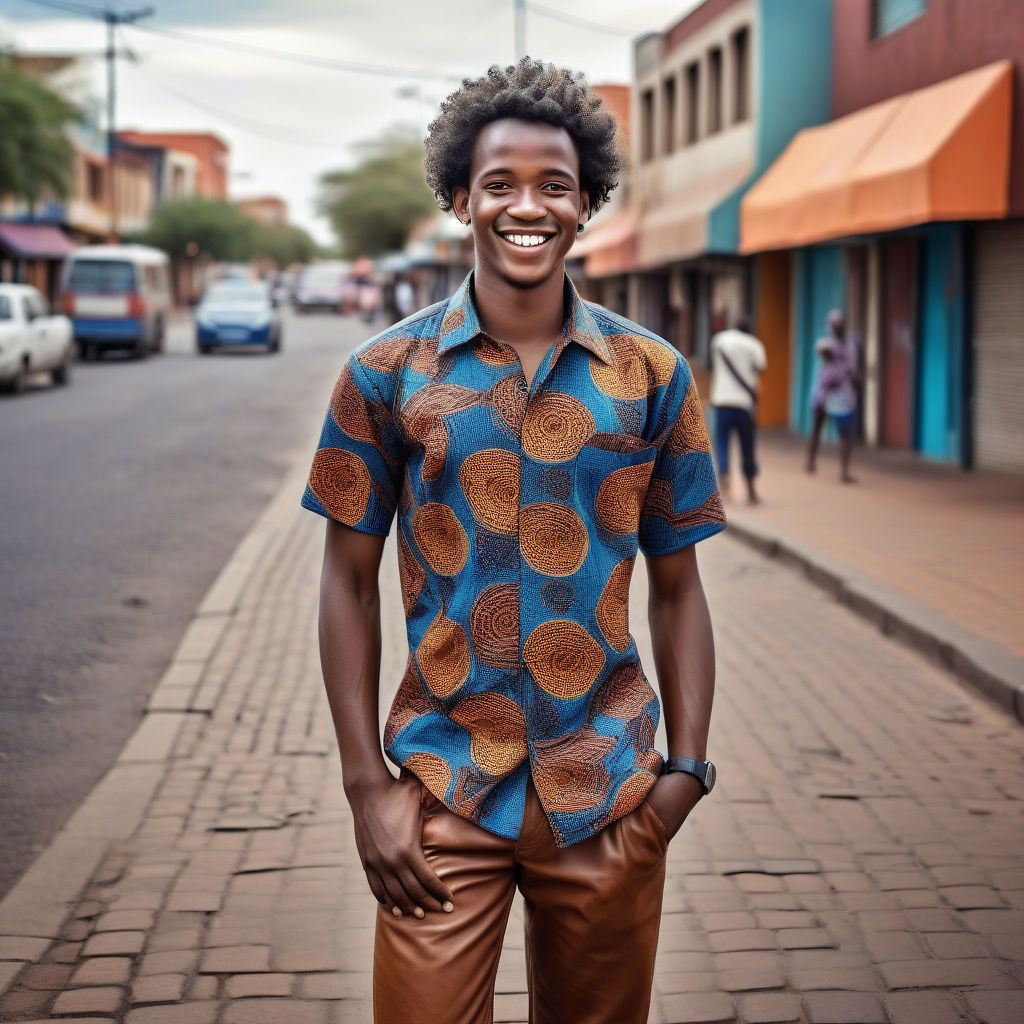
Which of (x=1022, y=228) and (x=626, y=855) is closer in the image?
(x=626, y=855)

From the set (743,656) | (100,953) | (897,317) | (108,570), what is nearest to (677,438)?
(100,953)

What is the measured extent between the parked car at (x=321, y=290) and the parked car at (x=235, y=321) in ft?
111

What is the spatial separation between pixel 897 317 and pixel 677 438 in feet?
52.8

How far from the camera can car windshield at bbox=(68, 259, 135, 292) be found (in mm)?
30953

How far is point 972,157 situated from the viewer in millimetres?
13375

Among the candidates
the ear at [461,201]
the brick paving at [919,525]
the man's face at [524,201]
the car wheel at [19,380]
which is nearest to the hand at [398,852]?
the man's face at [524,201]

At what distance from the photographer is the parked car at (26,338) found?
22391mm

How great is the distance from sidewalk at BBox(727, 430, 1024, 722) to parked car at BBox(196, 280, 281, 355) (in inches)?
783

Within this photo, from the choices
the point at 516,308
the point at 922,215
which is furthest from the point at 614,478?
the point at 922,215

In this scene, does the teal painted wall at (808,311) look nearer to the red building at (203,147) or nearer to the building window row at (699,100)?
the building window row at (699,100)

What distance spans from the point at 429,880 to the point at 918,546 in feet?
29.2

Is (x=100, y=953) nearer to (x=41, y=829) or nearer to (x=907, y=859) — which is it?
(x=41, y=829)

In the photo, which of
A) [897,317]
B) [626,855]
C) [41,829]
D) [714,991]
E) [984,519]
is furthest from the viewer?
[897,317]

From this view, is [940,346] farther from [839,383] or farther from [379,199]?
[379,199]
